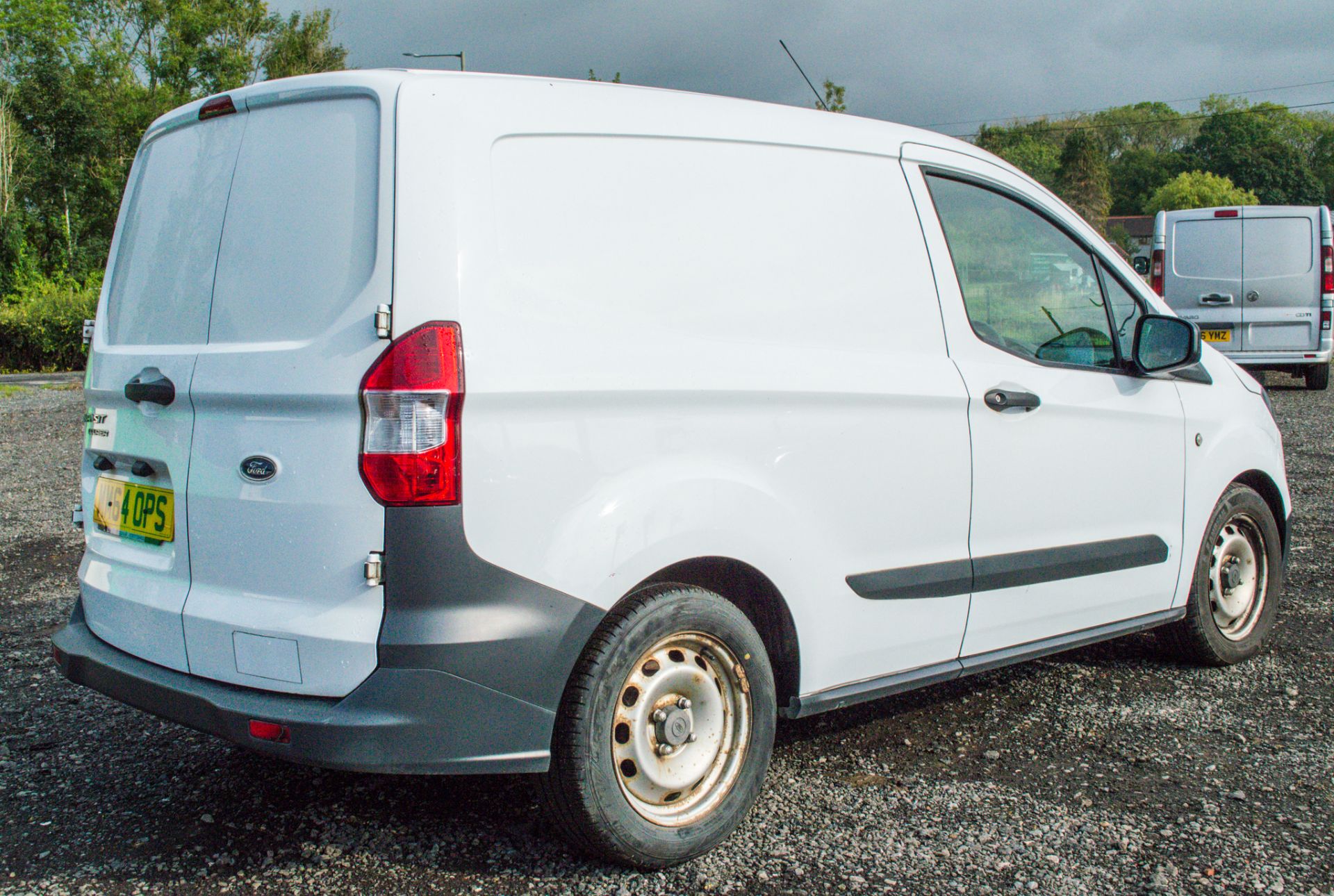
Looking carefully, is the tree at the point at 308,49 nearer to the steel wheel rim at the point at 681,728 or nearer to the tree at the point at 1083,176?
the steel wheel rim at the point at 681,728

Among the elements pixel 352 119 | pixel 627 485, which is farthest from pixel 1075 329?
pixel 352 119

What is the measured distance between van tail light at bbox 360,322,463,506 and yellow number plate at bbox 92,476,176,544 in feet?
2.33

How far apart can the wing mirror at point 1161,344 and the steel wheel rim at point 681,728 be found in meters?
1.90

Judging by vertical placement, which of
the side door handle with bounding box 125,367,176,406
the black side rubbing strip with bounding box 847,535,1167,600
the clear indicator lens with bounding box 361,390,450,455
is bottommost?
the black side rubbing strip with bounding box 847,535,1167,600

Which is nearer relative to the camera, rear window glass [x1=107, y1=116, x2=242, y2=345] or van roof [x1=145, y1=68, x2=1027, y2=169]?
van roof [x1=145, y1=68, x2=1027, y2=169]

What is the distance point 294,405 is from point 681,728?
120 cm

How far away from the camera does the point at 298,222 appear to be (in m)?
2.68

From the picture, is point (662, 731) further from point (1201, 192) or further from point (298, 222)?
point (1201, 192)

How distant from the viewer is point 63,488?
357 inches

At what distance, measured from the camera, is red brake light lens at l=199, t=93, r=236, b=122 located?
295cm

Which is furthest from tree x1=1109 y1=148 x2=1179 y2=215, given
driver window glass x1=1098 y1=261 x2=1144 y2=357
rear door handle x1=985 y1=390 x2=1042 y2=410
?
rear door handle x1=985 y1=390 x2=1042 y2=410

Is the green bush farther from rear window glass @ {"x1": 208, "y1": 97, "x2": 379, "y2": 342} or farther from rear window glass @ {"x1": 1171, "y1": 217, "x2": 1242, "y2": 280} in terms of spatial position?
rear window glass @ {"x1": 208, "y1": 97, "x2": 379, "y2": 342}

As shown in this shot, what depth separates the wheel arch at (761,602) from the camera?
293cm

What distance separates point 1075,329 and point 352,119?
2.42 metres
